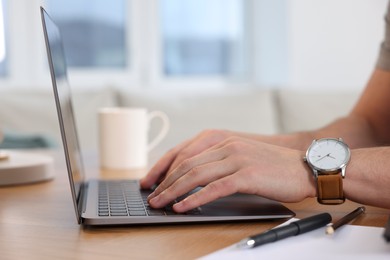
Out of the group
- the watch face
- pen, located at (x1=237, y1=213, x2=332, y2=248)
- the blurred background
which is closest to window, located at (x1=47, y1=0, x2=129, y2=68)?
the blurred background

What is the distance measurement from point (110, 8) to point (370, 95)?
2.52 metres

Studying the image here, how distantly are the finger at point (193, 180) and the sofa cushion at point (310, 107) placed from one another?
2107 millimetres

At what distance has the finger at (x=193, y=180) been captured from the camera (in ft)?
→ 2.56

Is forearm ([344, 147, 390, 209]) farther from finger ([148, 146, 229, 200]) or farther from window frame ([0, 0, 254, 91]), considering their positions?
window frame ([0, 0, 254, 91])

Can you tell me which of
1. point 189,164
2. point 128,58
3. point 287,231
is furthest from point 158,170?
point 128,58

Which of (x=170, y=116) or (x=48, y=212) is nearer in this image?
(x=48, y=212)

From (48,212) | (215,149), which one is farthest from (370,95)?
(48,212)

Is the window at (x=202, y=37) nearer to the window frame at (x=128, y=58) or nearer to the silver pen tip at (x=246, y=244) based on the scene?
the window frame at (x=128, y=58)

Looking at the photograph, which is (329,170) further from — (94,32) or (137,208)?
(94,32)

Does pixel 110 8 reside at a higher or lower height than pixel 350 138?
higher

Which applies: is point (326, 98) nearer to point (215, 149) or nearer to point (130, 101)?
point (130, 101)

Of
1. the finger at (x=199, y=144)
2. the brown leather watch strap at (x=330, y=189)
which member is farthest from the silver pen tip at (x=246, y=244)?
the finger at (x=199, y=144)

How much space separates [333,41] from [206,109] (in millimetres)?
1221

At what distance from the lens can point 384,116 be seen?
144 cm
